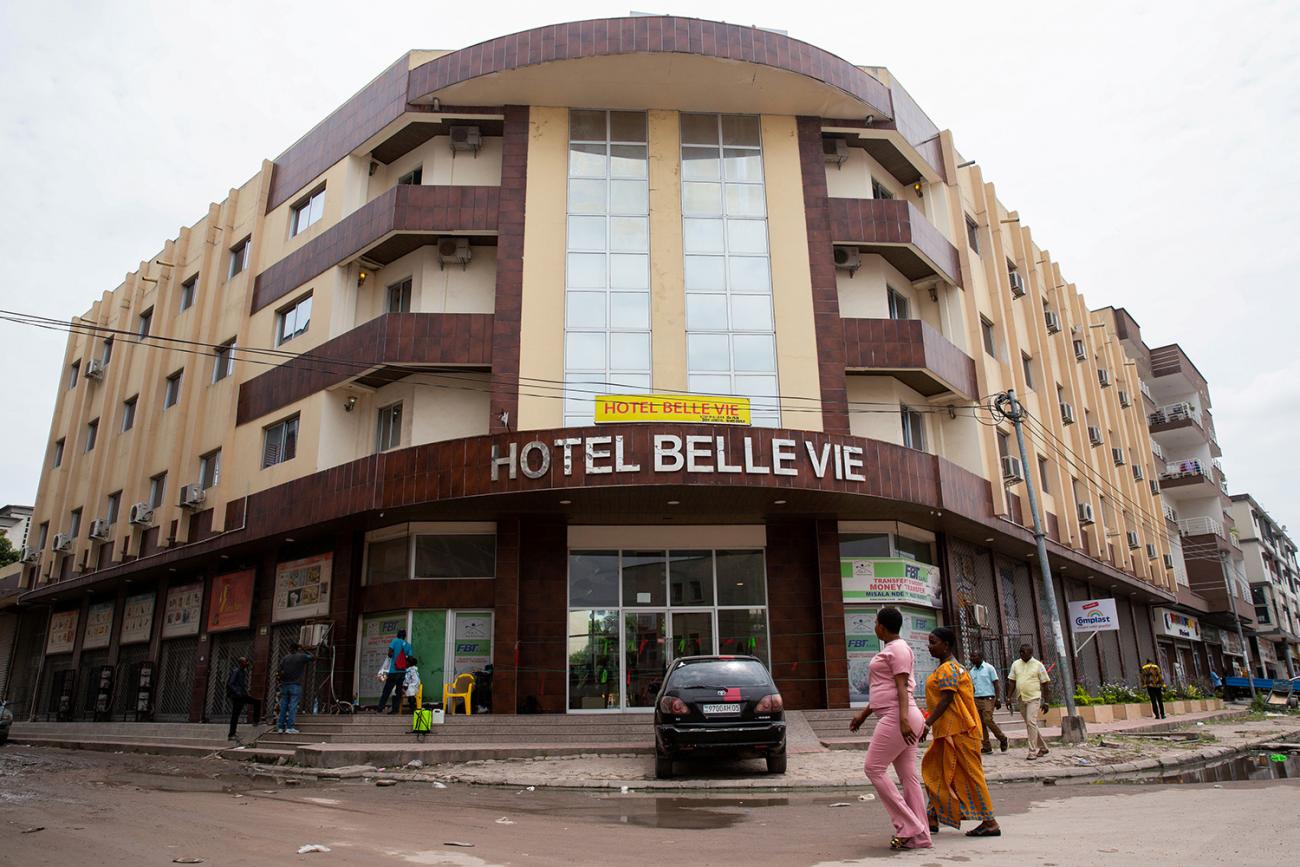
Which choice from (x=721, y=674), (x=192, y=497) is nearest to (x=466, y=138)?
(x=192, y=497)

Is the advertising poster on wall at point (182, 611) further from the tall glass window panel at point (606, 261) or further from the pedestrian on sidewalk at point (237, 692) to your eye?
the tall glass window panel at point (606, 261)

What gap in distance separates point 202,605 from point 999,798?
22.5m

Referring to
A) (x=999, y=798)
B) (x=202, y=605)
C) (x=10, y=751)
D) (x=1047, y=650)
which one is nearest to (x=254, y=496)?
(x=202, y=605)

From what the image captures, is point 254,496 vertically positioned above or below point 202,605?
above

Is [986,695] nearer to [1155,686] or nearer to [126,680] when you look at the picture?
[1155,686]

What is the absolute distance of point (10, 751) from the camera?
1880 cm

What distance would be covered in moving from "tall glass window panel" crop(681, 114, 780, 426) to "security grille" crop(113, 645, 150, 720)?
64.2ft

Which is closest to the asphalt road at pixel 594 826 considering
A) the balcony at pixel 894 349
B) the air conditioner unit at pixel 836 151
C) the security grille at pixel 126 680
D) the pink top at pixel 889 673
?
the pink top at pixel 889 673

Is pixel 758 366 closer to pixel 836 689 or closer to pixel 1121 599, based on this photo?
pixel 836 689

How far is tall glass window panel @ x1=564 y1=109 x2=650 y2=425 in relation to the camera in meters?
20.3

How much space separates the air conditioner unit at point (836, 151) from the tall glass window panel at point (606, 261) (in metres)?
4.96

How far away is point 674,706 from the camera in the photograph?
11578mm

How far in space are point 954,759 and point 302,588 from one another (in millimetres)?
18887

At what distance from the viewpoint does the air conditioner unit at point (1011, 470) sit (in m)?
23.2
